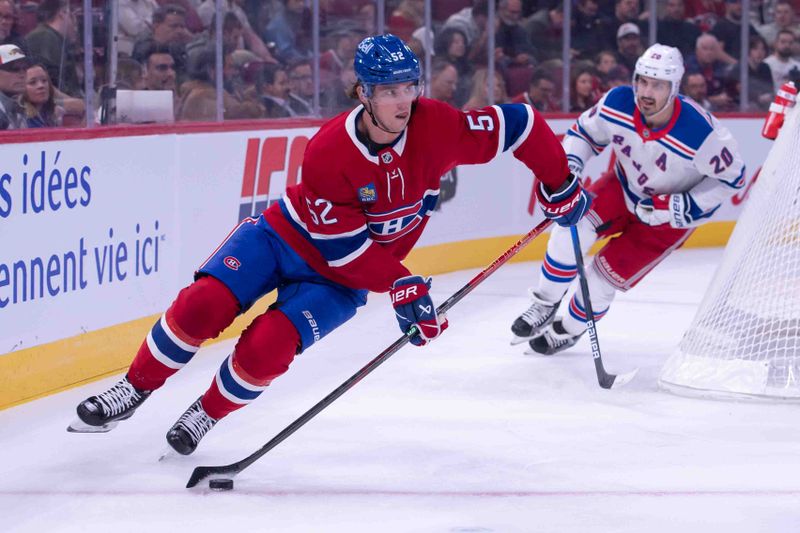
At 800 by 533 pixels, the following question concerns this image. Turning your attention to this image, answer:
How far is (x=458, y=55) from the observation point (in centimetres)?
712

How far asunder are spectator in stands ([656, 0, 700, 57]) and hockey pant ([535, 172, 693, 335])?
376 cm

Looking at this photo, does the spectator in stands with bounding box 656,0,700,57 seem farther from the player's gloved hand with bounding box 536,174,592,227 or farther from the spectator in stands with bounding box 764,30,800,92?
the player's gloved hand with bounding box 536,174,592,227

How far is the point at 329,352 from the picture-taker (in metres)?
4.71

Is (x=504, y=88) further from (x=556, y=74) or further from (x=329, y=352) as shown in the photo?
(x=329, y=352)

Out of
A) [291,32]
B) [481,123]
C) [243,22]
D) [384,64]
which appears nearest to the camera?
[384,64]

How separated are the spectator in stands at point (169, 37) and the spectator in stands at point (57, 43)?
1.36ft

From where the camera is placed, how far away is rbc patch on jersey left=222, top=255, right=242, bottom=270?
121 inches

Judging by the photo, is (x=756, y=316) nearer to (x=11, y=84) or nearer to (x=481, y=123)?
(x=481, y=123)

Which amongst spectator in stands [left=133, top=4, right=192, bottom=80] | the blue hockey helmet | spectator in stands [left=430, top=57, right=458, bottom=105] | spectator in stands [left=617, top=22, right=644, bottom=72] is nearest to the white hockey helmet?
the blue hockey helmet

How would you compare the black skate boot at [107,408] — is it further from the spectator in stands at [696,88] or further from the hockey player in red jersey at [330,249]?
the spectator in stands at [696,88]

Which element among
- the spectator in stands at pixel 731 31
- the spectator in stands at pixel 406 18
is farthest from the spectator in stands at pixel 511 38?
the spectator in stands at pixel 731 31

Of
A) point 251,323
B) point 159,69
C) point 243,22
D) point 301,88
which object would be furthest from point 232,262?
point 301,88

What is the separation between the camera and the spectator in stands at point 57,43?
413 centimetres

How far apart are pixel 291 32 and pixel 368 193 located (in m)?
3.17
